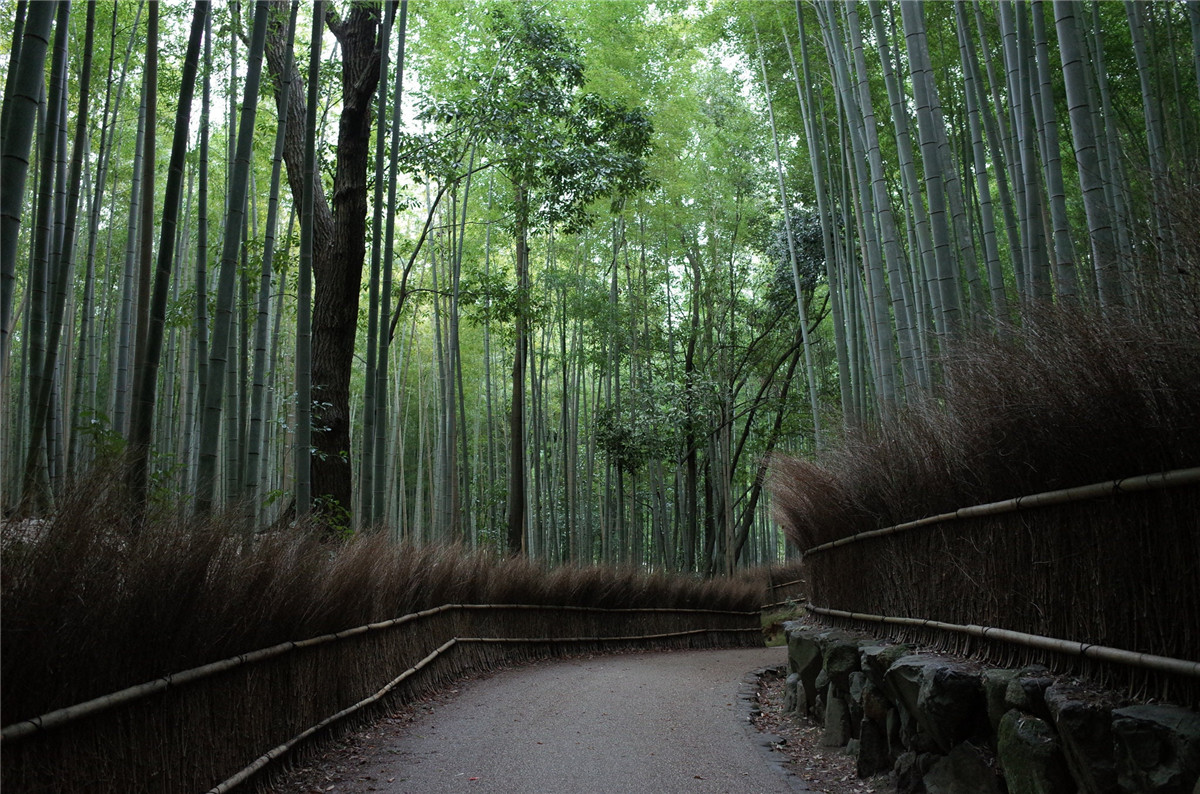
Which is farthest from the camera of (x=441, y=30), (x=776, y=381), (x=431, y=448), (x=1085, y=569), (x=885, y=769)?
(x=431, y=448)

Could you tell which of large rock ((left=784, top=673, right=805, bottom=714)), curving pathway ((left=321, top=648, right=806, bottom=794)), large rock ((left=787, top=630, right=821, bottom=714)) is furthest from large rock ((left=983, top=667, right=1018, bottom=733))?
large rock ((left=784, top=673, right=805, bottom=714))

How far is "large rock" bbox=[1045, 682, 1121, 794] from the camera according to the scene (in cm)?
198

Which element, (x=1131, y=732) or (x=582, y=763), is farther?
Answer: (x=582, y=763)

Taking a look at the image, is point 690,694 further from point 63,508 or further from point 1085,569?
point 63,508

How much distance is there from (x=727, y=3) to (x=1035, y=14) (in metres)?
6.22

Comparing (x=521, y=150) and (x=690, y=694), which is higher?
(x=521, y=150)

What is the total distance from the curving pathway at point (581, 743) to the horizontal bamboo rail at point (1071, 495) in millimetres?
1130

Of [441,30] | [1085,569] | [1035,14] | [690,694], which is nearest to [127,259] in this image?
[441,30]

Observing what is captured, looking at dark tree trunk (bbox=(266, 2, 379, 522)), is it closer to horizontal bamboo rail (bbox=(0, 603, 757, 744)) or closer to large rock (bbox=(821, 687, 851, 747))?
horizontal bamboo rail (bbox=(0, 603, 757, 744))

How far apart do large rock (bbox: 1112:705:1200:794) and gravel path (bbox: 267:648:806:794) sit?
156 centimetres

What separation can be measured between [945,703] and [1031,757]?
0.47 metres

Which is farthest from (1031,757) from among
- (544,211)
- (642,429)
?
A: (642,429)

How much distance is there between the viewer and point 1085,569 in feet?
7.66

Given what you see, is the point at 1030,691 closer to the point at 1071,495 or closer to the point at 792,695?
the point at 1071,495
